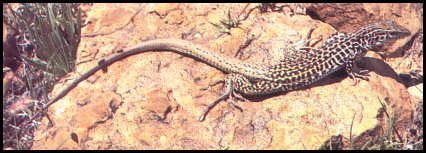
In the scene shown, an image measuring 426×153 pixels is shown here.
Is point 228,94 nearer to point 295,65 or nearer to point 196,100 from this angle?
point 196,100

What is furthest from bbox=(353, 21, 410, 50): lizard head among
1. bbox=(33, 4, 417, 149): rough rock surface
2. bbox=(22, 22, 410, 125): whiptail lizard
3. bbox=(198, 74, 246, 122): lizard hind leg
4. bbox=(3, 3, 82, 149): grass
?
bbox=(3, 3, 82, 149): grass

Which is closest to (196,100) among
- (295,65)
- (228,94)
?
(228,94)

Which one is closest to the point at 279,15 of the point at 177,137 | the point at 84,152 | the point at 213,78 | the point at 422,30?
the point at 213,78

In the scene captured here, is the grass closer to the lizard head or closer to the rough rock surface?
the rough rock surface

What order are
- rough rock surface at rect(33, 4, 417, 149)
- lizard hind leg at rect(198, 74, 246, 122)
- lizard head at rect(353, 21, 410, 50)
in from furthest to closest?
1. lizard head at rect(353, 21, 410, 50)
2. lizard hind leg at rect(198, 74, 246, 122)
3. rough rock surface at rect(33, 4, 417, 149)

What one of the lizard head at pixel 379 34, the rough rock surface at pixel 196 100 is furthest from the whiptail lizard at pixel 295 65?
the rough rock surface at pixel 196 100

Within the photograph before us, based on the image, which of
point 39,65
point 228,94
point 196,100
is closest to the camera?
point 196,100

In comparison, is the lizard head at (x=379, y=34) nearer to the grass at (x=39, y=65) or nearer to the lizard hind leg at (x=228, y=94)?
the lizard hind leg at (x=228, y=94)
